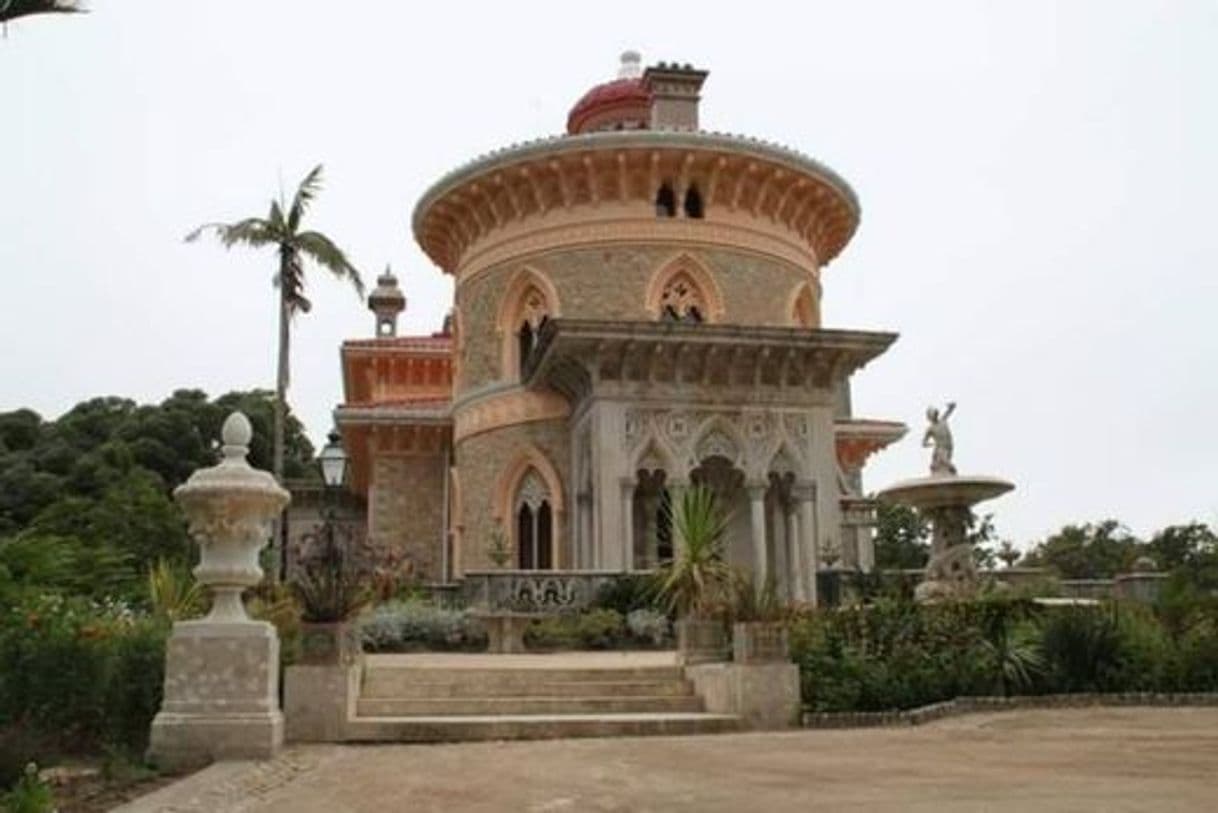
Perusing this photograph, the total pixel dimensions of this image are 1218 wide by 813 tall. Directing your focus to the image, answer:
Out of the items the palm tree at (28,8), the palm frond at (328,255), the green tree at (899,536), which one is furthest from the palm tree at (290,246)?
the green tree at (899,536)

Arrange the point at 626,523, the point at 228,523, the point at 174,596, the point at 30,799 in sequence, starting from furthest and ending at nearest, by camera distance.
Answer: the point at 626,523 < the point at 174,596 < the point at 228,523 < the point at 30,799

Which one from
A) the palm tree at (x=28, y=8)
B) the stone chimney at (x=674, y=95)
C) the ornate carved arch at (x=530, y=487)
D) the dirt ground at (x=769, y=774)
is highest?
the stone chimney at (x=674, y=95)

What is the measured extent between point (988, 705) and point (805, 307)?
51.4 ft

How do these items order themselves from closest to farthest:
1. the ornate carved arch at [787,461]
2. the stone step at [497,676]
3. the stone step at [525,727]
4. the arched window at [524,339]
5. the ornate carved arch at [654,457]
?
the stone step at [525,727] < the stone step at [497,676] < the ornate carved arch at [654,457] < the ornate carved arch at [787,461] < the arched window at [524,339]

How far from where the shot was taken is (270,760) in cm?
939

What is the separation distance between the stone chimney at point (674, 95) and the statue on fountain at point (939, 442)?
33.7 feet

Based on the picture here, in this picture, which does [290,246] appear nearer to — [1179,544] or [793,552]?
[793,552]

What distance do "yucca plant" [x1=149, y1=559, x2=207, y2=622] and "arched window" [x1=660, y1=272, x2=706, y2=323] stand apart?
13988 millimetres

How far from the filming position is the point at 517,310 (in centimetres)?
2683

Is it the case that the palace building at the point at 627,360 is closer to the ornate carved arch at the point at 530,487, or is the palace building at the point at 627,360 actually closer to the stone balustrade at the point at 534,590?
the ornate carved arch at the point at 530,487

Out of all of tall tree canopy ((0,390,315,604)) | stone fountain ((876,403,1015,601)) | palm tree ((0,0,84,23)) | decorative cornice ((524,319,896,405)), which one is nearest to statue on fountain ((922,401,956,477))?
stone fountain ((876,403,1015,601))

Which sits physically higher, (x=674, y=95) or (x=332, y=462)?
(x=674, y=95)

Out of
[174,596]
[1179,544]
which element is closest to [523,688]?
[174,596]

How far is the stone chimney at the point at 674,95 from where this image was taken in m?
26.9
